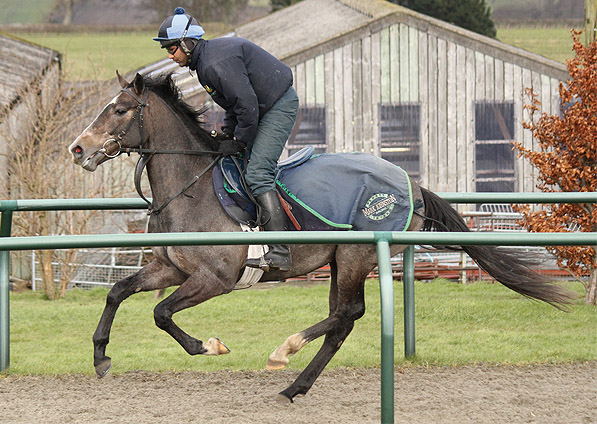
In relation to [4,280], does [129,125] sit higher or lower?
higher

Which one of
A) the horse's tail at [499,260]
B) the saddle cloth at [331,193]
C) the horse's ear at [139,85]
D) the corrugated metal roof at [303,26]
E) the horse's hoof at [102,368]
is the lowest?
the horse's hoof at [102,368]

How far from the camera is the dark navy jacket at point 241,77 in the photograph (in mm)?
4766

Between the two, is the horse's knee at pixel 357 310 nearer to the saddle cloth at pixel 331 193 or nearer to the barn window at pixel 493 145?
the saddle cloth at pixel 331 193

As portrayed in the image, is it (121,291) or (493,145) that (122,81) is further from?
(493,145)

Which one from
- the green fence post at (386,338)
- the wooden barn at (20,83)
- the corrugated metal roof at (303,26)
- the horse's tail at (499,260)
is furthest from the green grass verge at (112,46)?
the green fence post at (386,338)

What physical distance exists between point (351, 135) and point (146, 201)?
8.66 m

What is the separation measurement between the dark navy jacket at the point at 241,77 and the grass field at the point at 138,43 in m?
29.9

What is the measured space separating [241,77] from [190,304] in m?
1.30

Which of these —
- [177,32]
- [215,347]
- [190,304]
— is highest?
[177,32]

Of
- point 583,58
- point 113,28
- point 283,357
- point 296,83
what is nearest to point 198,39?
point 283,357

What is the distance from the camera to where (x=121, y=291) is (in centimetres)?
484

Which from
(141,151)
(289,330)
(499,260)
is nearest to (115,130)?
(141,151)

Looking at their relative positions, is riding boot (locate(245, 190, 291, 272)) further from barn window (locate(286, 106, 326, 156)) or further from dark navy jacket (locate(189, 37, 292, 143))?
barn window (locate(286, 106, 326, 156))

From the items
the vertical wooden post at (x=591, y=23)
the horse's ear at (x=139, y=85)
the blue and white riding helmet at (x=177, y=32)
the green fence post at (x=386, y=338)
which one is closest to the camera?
the green fence post at (x=386, y=338)
